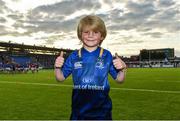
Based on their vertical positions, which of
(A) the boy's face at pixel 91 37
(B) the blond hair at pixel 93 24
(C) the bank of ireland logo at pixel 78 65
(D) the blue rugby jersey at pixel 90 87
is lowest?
(D) the blue rugby jersey at pixel 90 87

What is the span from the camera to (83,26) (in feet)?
13.3

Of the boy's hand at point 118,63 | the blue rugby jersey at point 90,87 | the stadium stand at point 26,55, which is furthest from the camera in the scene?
the stadium stand at point 26,55

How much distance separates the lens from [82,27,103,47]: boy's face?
4090mm

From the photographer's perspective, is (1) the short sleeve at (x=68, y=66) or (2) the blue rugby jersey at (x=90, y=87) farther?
(1) the short sleeve at (x=68, y=66)

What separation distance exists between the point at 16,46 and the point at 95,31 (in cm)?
9628

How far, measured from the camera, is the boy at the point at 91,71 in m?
4.02

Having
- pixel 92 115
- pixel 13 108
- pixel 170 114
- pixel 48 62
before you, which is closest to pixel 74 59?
pixel 92 115

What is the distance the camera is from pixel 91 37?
411 centimetres

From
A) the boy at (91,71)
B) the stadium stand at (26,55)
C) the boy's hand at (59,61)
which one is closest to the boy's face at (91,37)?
the boy at (91,71)

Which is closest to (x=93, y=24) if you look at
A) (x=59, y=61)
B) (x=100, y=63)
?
(x=100, y=63)

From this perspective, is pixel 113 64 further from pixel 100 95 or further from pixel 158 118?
pixel 158 118

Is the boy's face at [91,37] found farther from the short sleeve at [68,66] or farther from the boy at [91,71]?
the short sleeve at [68,66]

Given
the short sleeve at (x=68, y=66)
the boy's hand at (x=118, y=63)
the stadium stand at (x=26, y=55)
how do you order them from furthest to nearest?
the stadium stand at (x=26, y=55) < the short sleeve at (x=68, y=66) < the boy's hand at (x=118, y=63)

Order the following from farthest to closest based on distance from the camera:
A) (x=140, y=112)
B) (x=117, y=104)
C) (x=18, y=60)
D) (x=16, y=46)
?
(x=16, y=46)
(x=18, y=60)
(x=117, y=104)
(x=140, y=112)
